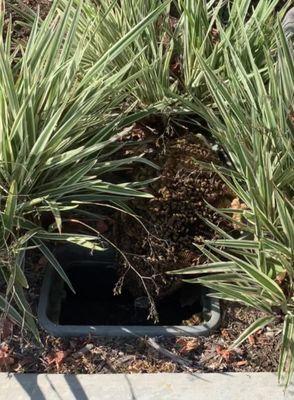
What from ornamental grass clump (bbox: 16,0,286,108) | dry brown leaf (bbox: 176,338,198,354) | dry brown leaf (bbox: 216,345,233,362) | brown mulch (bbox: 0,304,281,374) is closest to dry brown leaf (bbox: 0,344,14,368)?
brown mulch (bbox: 0,304,281,374)

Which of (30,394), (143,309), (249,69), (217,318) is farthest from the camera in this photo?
(249,69)

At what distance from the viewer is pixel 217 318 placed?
7.70ft

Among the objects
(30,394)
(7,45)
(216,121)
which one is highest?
(7,45)

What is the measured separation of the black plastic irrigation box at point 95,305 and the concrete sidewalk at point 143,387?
0.56 feet

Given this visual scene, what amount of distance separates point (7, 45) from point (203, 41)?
0.79 m

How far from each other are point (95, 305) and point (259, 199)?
825 mm

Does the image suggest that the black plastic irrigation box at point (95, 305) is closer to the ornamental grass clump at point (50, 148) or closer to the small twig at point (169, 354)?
the small twig at point (169, 354)

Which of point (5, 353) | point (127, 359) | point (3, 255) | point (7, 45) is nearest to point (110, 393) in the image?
point (127, 359)

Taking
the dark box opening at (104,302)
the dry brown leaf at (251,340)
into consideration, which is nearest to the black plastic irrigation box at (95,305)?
the dark box opening at (104,302)

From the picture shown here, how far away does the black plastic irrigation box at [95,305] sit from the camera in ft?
7.55

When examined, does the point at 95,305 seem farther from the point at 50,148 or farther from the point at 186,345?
the point at 50,148

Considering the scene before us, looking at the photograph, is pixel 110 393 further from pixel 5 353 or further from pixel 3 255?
pixel 3 255

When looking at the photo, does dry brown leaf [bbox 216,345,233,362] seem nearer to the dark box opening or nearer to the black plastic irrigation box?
the black plastic irrigation box

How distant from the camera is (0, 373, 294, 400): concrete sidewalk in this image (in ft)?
6.97
